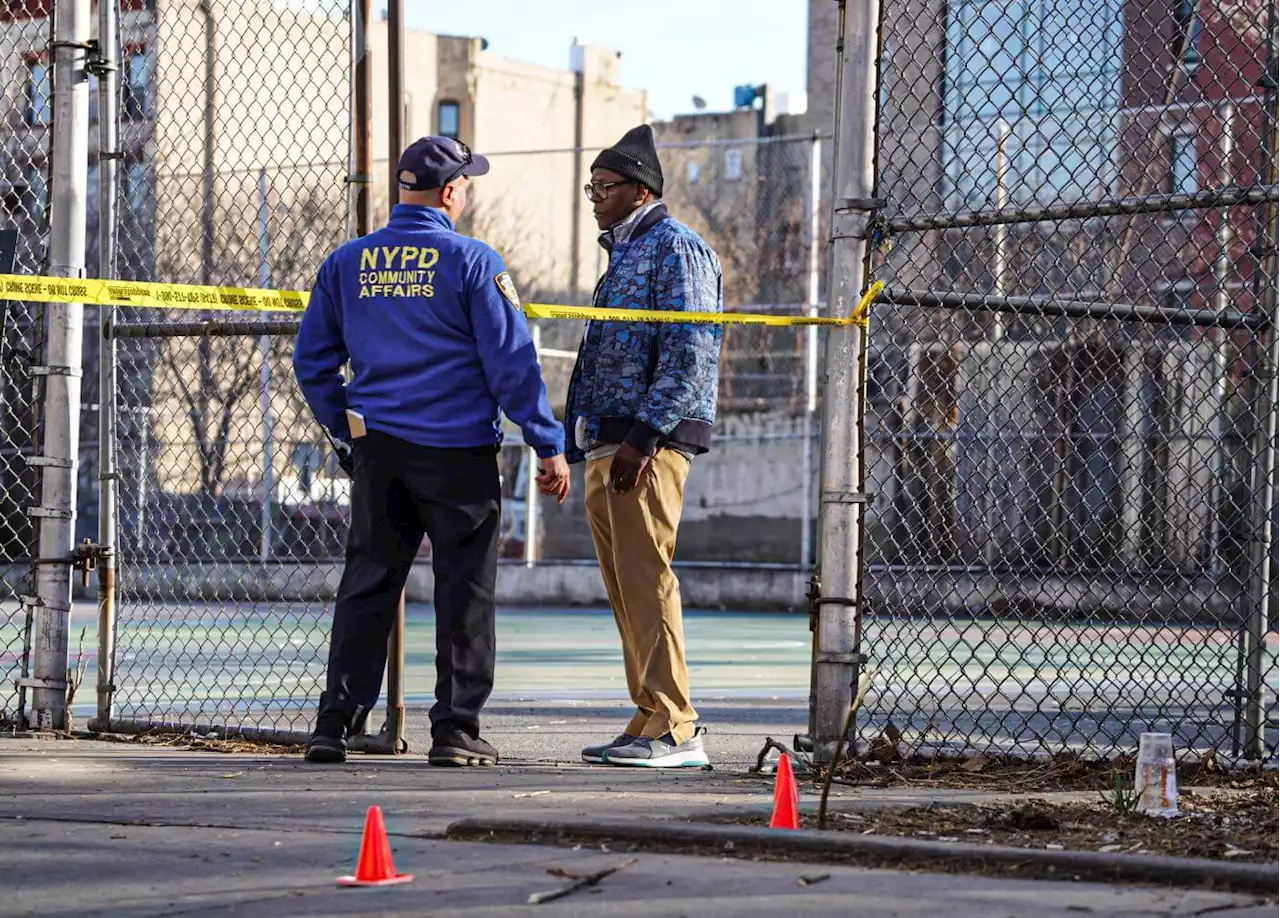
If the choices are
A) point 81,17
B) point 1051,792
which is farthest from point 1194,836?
point 81,17

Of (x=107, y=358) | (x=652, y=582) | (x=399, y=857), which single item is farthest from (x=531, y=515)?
(x=399, y=857)

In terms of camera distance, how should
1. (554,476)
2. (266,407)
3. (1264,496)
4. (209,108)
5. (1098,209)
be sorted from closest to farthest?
(1098,209) → (554,476) → (1264,496) → (209,108) → (266,407)

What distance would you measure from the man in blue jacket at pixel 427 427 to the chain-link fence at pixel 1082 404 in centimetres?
140

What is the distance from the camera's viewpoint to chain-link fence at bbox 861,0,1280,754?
8.75 metres

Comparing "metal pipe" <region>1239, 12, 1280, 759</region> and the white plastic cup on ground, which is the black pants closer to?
the white plastic cup on ground

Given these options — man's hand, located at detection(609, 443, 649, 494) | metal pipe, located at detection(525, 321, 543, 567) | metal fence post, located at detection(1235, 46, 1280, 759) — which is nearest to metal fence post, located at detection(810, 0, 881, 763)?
man's hand, located at detection(609, 443, 649, 494)

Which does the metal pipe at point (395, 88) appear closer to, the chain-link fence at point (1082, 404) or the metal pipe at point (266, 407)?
the chain-link fence at point (1082, 404)

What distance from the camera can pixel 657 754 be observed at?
22.9ft

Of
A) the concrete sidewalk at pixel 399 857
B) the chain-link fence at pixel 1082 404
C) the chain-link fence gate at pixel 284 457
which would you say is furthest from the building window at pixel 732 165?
the concrete sidewalk at pixel 399 857

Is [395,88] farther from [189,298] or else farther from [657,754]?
[657,754]

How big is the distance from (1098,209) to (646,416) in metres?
1.65

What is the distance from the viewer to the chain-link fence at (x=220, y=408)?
9.30 m

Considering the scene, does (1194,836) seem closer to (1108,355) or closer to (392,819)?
(392,819)

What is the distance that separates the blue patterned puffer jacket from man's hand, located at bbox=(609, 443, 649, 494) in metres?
0.03
